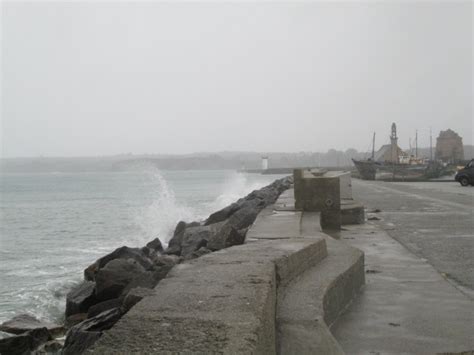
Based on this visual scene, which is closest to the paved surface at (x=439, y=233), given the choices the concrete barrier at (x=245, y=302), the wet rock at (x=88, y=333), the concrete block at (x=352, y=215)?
the concrete block at (x=352, y=215)

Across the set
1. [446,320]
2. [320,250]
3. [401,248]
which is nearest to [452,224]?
[401,248]

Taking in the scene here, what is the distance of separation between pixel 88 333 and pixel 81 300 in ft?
10.0

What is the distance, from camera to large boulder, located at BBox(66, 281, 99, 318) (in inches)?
267

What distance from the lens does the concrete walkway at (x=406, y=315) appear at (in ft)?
10.3

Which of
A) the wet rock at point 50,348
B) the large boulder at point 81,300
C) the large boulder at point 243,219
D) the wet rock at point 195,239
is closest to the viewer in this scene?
the wet rock at point 50,348

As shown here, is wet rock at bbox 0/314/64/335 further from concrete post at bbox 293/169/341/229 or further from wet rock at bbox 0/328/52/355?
concrete post at bbox 293/169/341/229

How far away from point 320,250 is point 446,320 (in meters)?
1.34

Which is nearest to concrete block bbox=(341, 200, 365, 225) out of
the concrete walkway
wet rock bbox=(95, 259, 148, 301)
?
the concrete walkway

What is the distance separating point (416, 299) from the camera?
412 centimetres

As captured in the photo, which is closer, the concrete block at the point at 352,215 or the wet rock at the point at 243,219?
the concrete block at the point at 352,215

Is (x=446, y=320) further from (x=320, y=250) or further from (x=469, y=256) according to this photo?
(x=469, y=256)

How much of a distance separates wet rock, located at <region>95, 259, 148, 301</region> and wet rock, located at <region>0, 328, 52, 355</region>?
86cm

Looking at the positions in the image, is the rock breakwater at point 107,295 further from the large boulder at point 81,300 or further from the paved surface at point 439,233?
the paved surface at point 439,233

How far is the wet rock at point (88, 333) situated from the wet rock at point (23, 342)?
1.47 meters
